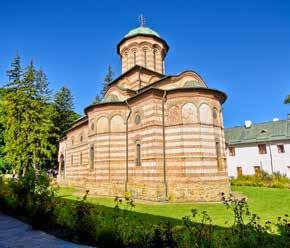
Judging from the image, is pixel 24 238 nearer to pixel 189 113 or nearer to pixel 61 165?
pixel 189 113

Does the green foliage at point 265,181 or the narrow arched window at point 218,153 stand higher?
the narrow arched window at point 218,153

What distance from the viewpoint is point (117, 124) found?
17.6 m

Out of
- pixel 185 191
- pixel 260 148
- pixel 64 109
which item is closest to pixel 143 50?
pixel 185 191

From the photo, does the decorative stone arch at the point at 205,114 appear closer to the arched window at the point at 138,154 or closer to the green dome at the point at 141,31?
the arched window at the point at 138,154

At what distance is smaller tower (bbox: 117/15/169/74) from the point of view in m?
21.5

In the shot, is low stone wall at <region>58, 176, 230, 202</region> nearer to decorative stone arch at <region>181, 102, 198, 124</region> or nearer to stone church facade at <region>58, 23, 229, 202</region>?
stone church facade at <region>58, 23, 229, 202</region>

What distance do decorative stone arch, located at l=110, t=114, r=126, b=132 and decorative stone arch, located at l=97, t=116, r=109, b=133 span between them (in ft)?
1.26

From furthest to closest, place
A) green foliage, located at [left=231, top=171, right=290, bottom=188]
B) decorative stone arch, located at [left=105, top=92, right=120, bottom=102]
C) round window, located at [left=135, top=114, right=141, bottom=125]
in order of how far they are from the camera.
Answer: green foliage, located at [left=231, top=171, right=290, bottom=188]
decorative stone arch, located at [left=105, top=92, right=120, bottom=102]
round window, located at [left=135, top=114, right=141, bottom=125]

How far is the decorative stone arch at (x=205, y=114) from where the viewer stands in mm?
14791

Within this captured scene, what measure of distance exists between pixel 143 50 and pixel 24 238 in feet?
60.1

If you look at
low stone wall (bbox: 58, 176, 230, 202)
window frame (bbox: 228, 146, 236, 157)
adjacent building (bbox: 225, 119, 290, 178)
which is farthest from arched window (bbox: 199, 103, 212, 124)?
window frame (bbox: 228, 146, 236, 157)

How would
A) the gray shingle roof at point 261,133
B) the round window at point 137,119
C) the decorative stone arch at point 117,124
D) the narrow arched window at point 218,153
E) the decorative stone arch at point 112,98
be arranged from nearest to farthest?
the narrow arched window at point 218,153
the round window at point 137,119
the decorative stone arch at point 117,124
the decorative stone arch at point 112,98
the gray shingle roof at point 261,133

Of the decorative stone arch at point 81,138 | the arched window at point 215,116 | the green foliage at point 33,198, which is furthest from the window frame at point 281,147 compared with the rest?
the green foliage at point 33,198

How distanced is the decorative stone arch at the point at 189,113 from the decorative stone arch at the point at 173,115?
0.30 meters
